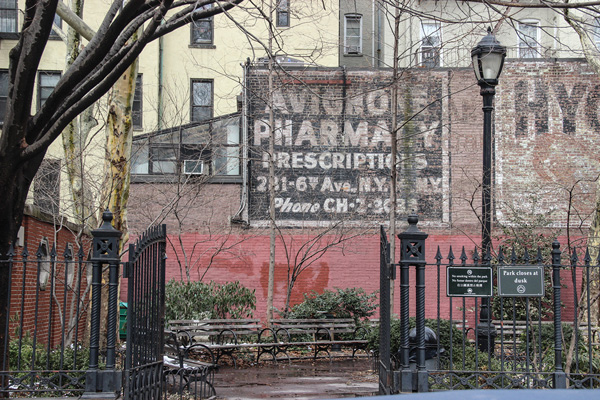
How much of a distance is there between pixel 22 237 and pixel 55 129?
16.5 ft

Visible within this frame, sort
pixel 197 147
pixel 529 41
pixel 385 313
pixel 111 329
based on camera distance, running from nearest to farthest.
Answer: pixel 111 329
pixel 385 313
pixel 197 147
pixel 529 41

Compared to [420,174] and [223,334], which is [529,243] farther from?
[223,334]

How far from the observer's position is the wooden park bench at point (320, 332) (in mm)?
15633

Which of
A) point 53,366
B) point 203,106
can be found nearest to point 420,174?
point 203,106

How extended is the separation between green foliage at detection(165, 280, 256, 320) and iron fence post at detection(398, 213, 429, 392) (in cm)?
872

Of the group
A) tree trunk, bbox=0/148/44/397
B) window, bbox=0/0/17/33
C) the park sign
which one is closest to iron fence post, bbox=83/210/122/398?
tree trunk, bbox=0/148/44/397

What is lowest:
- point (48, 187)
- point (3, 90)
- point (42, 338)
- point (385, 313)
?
point (42, 338)

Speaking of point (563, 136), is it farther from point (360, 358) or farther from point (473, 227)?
point (360, 358)

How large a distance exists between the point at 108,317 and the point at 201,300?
28.9 feet

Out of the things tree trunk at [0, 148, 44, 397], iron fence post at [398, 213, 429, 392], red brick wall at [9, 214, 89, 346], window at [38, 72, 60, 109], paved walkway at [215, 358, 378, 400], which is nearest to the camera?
iron fence post at [398, 213, 429, 392]

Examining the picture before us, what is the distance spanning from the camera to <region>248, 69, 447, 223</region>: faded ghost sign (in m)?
20.5

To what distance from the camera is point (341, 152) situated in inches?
814

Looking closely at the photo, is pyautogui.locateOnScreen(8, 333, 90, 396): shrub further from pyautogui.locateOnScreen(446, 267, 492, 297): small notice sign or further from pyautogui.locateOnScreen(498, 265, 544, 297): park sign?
pyautogui.locateOnScreen(498, 265, 544, 297): park sign

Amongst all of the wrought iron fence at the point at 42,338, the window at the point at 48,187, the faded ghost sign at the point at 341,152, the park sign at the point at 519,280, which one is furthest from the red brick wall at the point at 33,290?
the faded ghost sign at the point at 341,152
